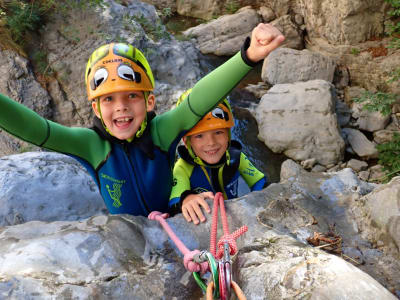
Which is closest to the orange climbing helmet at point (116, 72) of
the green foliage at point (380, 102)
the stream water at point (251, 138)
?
the stream water at point (251, 138)

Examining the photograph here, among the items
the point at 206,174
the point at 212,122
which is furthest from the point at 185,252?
the point at 206,174

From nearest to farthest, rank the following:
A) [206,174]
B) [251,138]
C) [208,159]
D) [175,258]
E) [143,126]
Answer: [175,258] → [143,126] → [208,159] → [206,174] → [251,138]

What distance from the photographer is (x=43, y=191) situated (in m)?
3.16

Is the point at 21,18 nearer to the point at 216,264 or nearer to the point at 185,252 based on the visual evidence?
the point at 185,252

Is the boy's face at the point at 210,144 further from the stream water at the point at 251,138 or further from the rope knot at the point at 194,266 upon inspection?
the stream water at the point at 251,138

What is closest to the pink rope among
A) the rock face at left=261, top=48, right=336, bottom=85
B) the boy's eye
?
the boy's eye

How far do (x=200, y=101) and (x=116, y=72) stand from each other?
0.58 metres

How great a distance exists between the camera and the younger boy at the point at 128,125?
202cm

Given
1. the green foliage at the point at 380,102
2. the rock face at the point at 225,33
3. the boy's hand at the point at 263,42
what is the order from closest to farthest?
the boy's hand at the point at 263,42 → the green foliage at the point at 380,102 → the rock face at the point at 225,33

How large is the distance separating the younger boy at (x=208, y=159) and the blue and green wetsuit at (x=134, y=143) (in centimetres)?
20

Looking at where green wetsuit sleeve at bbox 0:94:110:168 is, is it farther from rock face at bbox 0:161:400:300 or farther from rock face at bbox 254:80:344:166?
rock face at bbox 254:80:344:166

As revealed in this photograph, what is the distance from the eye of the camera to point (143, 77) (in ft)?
7.72

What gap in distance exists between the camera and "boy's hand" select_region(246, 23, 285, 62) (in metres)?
1.85

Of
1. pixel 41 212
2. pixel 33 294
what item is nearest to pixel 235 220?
pixel 33 294
